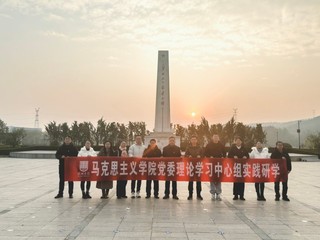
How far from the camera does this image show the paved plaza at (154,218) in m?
6.31

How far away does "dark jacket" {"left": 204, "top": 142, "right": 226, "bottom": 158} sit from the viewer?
412 inches

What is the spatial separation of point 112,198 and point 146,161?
138 centimetres

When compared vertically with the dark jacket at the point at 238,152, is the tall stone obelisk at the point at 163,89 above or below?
above

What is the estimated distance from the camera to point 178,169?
10367mm

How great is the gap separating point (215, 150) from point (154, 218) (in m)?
3.56

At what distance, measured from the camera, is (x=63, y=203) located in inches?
368

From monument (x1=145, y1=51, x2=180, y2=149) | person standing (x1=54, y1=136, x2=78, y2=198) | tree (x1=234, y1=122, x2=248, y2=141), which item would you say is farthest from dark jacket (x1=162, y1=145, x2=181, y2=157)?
tree (x1=234, y1=122, x2=248, y2=141)

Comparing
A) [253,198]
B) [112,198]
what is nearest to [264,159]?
[253,198]

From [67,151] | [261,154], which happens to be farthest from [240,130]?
[67,151]

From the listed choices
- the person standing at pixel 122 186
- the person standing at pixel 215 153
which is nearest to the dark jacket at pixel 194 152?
the person standing at pixel 215 153

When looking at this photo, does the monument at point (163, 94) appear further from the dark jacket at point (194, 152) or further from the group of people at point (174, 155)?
the dark jacket at point (194, 152)

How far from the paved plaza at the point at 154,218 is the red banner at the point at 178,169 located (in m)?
0.62

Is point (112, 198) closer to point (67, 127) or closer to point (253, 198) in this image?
point (253, 198)

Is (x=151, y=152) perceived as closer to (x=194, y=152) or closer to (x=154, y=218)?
(x=194, y=152)
